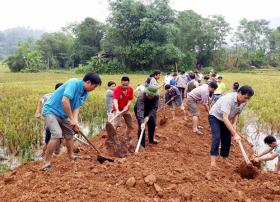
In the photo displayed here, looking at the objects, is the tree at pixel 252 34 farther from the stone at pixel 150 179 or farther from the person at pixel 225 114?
the stone at pixel 150 179

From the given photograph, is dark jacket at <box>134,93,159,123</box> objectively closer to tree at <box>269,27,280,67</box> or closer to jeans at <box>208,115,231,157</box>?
jeans at <box>208,115,231,157</box>

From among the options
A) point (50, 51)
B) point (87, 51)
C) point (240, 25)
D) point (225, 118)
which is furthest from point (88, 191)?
point (240, 25)

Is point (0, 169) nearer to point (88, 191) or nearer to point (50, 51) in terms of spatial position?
point (88, 191)

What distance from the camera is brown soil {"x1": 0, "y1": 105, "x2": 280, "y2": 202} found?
3975 mm

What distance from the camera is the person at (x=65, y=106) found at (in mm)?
4578

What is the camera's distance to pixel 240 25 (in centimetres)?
6291

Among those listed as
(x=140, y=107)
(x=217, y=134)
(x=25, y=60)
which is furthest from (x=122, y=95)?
(x=25, y=60)

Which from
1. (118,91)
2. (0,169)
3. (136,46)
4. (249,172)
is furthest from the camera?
(136,46)

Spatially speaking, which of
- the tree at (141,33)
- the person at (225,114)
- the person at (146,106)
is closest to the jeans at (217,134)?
the person at (225,114)

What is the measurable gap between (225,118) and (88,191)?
2129mm

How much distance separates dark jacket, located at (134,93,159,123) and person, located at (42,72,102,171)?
1453 millimetres

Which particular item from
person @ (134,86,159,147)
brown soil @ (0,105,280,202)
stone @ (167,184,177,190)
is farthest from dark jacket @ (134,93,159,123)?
stone @ (167,184,177,190)

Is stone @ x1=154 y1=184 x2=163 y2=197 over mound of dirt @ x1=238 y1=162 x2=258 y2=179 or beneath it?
over

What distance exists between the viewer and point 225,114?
5.04m
